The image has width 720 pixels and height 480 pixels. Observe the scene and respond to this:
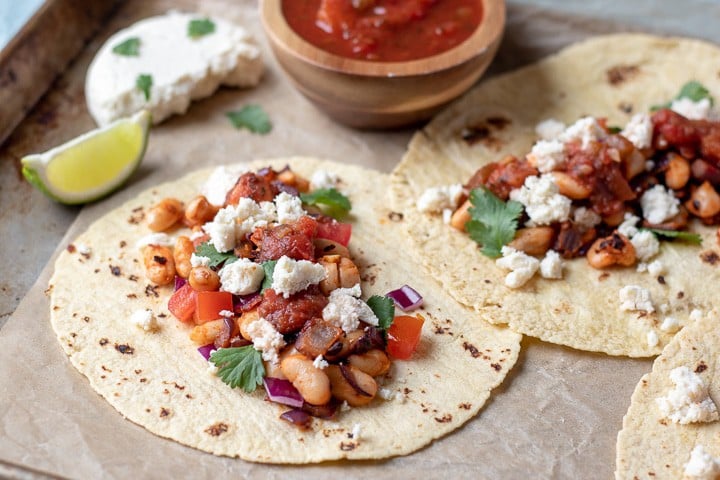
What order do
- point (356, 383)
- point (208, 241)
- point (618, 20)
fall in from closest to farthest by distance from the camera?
point (356, 383) < point (208, 241) < point (618, 20)

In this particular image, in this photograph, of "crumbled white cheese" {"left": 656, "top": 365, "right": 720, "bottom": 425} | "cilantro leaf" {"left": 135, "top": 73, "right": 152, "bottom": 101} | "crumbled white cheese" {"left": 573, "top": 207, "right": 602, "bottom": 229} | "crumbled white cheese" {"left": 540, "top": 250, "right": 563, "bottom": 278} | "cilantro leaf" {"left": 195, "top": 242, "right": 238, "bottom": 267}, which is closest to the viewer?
"crumbled white cheese" {"left": 656, "top": 365, "right": 720, "bottom": 425}

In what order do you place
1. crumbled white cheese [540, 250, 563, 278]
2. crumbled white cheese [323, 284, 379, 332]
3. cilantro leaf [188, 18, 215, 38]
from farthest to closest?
cilantro leaf [188, 18, 215, 38]
crumbled white cheese [540, 250, 563, 278]
crumbled white cheese [323, 284, 379, 332]

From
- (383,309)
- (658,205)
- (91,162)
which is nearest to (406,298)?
(383,309)

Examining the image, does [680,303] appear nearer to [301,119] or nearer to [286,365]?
[286,365]

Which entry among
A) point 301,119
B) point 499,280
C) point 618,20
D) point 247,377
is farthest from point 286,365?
point 618,20

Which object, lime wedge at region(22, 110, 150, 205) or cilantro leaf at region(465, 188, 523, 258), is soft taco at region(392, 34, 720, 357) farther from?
lime wedge at region(22, 110, 150, 205)

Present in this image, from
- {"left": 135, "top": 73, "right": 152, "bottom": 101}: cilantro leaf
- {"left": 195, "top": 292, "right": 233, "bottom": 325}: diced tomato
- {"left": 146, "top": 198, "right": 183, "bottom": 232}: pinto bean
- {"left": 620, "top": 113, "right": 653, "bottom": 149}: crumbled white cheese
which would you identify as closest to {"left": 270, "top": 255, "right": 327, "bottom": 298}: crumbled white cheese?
{"left": 195, "top": 292, "right": 233, "bottom": 325}: diced tomato

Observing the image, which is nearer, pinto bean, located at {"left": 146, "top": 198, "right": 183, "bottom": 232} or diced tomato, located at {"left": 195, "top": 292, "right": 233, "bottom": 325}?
diced tomato, located at {"left": 195, "top": 292, "right": 233, "bottom": 325}

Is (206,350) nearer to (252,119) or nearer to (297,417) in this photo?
(297,417)
